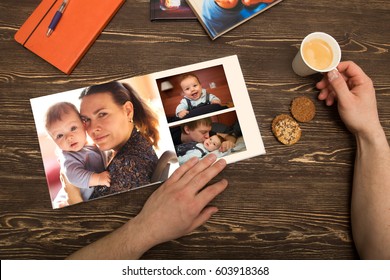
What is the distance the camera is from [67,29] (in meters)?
0.80

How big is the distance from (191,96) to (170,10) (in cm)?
25

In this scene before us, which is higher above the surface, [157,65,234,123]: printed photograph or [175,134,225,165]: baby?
[157,65,234,123]: printed photograph

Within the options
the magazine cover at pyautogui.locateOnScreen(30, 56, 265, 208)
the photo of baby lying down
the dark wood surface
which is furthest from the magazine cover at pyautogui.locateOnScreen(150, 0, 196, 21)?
the photo of baby lying down

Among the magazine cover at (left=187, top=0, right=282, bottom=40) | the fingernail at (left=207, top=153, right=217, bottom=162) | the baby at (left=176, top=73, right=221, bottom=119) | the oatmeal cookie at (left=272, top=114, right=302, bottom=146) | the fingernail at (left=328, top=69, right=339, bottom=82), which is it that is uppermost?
the magazine cover at (left=187, top=0, right=282, bottom=40)

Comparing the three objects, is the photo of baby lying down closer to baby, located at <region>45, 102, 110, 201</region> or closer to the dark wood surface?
the dark wood surface

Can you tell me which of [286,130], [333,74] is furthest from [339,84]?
[286,130]

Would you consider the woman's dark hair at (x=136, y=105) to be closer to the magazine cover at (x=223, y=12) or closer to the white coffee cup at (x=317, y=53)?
the magazine cover at (x=223, y=12)

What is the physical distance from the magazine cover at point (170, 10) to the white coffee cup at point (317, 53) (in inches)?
12.1

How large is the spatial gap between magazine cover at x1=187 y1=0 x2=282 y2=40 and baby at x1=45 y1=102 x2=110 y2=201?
42 centimetres

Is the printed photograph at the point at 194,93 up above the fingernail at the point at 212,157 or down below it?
above

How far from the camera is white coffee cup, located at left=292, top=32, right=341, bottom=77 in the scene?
2.43ft

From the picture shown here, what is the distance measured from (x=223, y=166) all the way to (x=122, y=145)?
26 centimetres

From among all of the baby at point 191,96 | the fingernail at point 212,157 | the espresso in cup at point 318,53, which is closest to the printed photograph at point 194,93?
the baby at point 191,96

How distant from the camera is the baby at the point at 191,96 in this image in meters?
0.78
